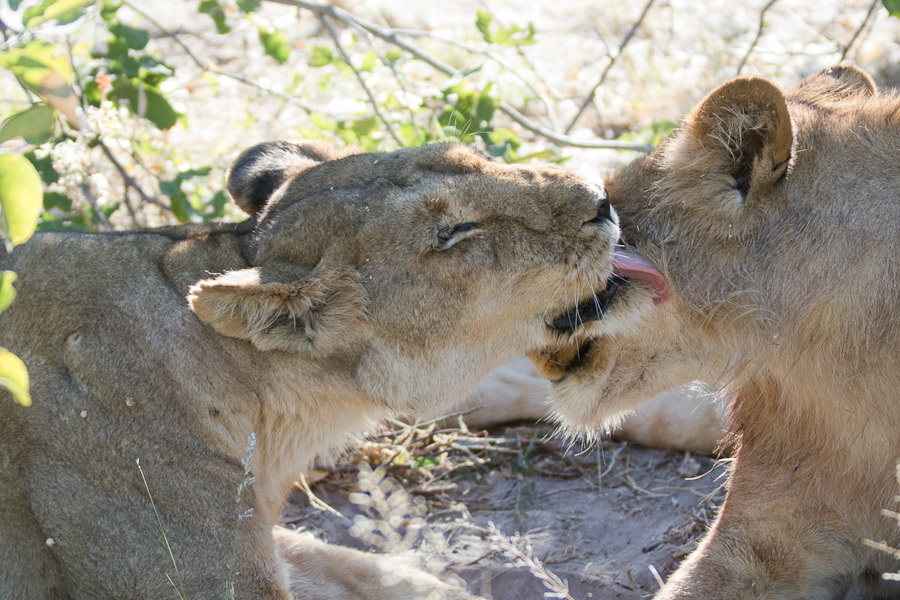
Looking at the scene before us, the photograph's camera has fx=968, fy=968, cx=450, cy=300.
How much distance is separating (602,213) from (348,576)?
5.63 ft

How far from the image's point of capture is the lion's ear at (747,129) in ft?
9.33

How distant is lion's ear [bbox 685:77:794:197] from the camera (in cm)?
284

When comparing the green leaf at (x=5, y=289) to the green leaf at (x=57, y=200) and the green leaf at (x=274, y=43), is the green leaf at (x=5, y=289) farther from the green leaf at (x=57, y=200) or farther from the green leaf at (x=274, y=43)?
the green leaf at (x=274, y=43)

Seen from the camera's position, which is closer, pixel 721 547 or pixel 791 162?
pixel 791 162

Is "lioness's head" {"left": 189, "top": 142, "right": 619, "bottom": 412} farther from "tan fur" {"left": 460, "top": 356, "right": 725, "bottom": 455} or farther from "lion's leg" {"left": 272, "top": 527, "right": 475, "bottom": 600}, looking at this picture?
"tan fur" {"left": 460, "top": 356, "right": 725, "bottom": 455}

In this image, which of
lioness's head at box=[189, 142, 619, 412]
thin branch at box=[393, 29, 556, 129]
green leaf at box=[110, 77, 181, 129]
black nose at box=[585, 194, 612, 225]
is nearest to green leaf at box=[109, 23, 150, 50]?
green leaf at box=[110, 77, 181, 129]

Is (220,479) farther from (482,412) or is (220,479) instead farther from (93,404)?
(482,412)

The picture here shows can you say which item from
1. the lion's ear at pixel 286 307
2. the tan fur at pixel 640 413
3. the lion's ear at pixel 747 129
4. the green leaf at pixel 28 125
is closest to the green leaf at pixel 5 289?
the green leaf at pixel 28 125

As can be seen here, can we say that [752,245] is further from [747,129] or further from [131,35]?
[131,35]

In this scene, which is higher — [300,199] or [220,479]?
[300,199]

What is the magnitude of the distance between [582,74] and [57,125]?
4.64 metres

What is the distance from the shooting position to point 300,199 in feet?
11.1

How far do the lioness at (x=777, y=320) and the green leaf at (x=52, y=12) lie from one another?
1802 mm

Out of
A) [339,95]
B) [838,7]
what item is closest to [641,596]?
[339,95]
